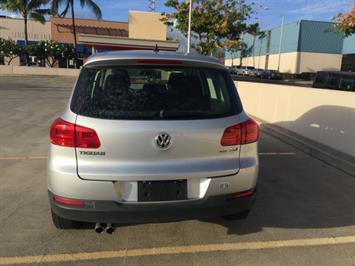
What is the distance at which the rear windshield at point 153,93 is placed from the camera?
11.3 ft

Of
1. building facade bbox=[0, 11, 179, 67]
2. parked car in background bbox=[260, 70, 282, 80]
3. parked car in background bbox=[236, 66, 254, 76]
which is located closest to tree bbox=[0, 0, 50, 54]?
building facade bbox=[0, 11, 179, 67]

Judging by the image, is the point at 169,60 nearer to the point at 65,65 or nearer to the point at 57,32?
the point at 65,65

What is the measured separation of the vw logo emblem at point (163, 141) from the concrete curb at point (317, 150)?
4262 millimetres

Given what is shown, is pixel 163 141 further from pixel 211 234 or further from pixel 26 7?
pixel 26 7

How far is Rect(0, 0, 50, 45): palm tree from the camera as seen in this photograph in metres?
39.7

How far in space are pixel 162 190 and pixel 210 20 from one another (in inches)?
1319

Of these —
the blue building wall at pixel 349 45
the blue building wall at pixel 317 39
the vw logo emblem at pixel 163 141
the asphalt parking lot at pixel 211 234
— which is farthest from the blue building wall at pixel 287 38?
the vw logo emblem at pixel 163 141

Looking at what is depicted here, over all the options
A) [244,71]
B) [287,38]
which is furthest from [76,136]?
[287,38]

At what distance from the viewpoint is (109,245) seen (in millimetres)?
3930

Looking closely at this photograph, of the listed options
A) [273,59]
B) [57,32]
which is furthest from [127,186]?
[273,59]

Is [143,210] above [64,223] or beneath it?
above

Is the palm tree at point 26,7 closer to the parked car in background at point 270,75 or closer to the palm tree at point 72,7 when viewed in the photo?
the palm tree at point 72,7

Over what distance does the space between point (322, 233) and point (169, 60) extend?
2.41 meters

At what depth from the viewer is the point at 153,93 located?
11.8 ft
